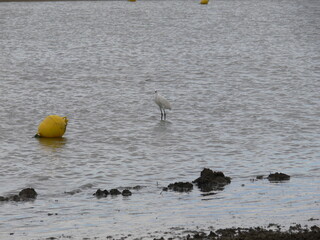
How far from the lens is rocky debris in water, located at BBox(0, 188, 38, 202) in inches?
559

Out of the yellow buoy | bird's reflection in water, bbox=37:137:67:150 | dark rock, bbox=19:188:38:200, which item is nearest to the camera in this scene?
dark rock, bbox=19:188:38:200

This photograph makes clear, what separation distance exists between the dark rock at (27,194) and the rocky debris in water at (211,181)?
3210 millimetres

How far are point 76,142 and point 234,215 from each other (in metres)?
8.76

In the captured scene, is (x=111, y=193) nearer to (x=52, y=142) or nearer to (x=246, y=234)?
(x=246, y=234)

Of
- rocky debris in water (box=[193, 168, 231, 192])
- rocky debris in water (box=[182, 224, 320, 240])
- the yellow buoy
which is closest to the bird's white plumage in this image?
the yellow buoy

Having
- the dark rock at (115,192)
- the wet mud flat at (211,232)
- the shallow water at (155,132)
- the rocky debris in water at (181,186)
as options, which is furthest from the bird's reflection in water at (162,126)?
the wet mud flat at (211,232)

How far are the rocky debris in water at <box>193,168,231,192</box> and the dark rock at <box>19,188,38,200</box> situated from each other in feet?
10.5

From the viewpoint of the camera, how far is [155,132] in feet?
73.6

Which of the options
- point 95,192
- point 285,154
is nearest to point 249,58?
point 285,154

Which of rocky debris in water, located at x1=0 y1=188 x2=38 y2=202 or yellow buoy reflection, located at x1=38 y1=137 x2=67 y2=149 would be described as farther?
yellow buoy reflection, located at x1=38 y1=137 x2=67 y2=149

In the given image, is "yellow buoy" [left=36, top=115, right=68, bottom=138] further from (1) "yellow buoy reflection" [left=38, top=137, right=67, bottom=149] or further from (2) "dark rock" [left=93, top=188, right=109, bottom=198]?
(2) "dark rock" [left=93, top=188, right=109, bottom=198]

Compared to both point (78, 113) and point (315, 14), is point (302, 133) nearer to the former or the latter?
point (78, 113)

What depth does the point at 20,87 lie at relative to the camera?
32125 millimetres

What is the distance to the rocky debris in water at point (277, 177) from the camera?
1554 cm
